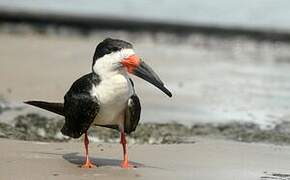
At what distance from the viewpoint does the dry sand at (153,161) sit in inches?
276

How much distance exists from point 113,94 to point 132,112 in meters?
0.29

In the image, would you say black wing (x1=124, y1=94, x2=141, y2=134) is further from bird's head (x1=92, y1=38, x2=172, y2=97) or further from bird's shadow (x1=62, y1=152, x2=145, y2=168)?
bird's shadow (x1=62, y1=152, x2=145, y2=168)

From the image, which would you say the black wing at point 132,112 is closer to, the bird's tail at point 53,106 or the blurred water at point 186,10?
the bird's tail at point 53,106

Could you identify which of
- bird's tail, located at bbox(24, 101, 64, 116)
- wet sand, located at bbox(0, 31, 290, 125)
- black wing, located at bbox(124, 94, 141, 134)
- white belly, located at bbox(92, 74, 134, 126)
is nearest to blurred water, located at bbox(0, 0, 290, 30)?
wet sand, located at bbox(0, 31, 290, 125)

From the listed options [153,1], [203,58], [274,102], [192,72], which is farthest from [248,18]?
[274,102]

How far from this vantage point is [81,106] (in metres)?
7.12

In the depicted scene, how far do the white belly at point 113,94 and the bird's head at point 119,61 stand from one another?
0.25ft

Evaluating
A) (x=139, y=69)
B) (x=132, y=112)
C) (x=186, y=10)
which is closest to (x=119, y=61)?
(x=139, y=69)

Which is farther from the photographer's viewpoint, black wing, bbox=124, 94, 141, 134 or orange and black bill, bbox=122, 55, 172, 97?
black wing, bbox=124, 94, 141, 134

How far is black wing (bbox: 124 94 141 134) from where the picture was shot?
23.4ft

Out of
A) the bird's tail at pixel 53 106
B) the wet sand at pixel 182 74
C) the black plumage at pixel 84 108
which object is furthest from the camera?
the wet sand at pixel 182 74

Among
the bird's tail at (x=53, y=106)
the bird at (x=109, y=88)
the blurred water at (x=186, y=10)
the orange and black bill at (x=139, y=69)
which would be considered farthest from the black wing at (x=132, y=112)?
the blurred water at (x=186, y=10)

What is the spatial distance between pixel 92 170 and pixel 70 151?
1.04 m

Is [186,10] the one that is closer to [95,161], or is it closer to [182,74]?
[182,74]
